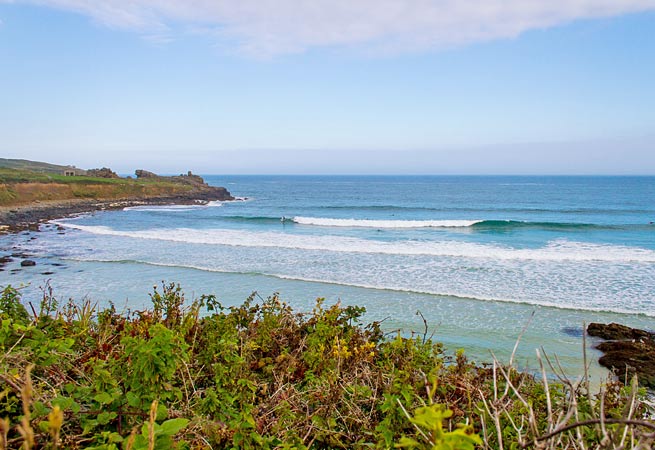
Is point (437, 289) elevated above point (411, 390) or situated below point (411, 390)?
below

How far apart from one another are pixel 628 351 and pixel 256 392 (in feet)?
25.1

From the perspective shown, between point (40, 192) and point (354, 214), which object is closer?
point (40, 192)

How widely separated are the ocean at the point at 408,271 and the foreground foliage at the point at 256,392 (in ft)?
5.98

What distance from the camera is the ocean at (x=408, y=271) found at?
415 inches

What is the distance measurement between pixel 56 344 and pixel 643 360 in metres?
9.11

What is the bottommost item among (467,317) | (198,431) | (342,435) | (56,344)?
(467,317)

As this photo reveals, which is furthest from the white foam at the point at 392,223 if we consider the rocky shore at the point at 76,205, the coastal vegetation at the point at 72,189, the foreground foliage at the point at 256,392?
the foreground foliage at the point at 256,392

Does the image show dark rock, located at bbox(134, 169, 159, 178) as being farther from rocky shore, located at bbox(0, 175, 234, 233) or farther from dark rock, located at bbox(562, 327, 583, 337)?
dark rock, located at bbox(562, 327, 583, 337)

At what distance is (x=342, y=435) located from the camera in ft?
11.5

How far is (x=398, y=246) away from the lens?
2216cm

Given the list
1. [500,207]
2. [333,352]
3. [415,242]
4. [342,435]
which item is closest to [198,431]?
[342,435]

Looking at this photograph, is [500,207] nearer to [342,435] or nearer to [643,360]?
[643,360]

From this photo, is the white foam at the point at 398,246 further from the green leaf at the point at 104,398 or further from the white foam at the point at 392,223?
the green leaf at the point at 104,398

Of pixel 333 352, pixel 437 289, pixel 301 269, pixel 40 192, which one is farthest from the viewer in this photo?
pixel 40 192
